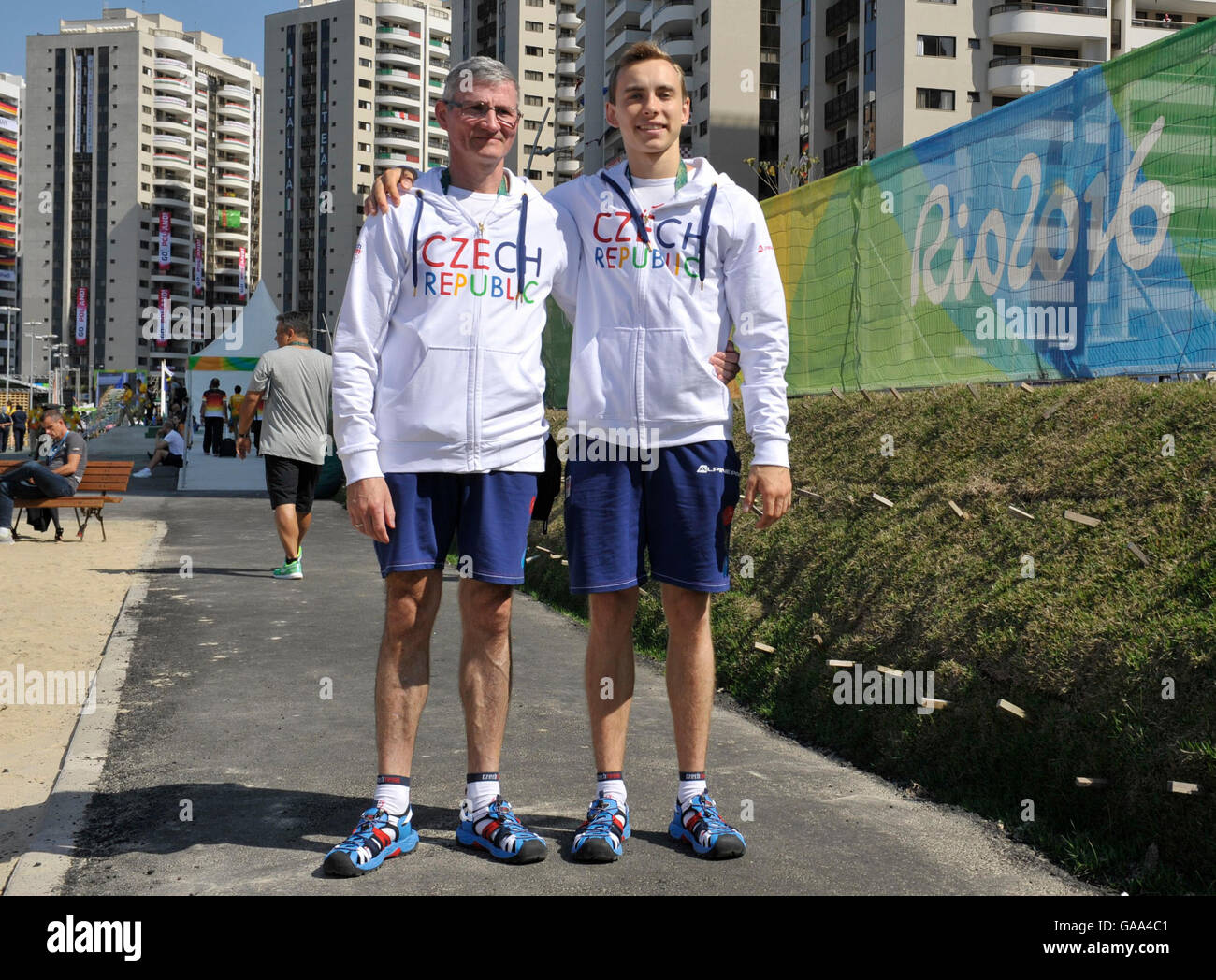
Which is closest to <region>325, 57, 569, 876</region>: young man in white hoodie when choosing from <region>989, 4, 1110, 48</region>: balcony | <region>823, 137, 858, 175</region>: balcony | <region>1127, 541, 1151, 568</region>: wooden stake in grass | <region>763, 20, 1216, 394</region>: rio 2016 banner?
<region>1127, 541, 1151, 568</region>: wooden stake in grass

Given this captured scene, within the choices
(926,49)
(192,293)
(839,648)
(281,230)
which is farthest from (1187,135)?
(192,293)

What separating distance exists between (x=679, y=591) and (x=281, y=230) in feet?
472

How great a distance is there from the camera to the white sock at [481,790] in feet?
11.8

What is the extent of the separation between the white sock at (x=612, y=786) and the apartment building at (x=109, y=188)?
6069 inches

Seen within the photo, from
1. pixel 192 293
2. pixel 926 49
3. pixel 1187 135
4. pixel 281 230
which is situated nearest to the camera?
pixel 1187 135

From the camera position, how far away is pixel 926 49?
2010 inches

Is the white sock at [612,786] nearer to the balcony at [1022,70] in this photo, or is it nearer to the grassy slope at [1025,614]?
the grassy slope at [1025,614]

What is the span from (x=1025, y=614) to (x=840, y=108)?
54822mm

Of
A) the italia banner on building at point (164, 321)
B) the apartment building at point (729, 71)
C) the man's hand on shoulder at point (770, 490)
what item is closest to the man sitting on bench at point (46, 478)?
the man's hand on shoulder at point (770, 490)

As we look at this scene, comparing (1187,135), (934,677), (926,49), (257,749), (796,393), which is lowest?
(257,749)

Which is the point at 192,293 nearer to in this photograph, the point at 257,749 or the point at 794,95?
the point at 794,95

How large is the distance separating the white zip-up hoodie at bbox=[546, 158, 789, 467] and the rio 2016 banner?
11.9ft

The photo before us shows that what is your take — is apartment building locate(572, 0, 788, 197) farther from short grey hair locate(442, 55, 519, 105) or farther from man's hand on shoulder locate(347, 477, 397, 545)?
man's hand on shoulder locate(347, 477, 397, 545)
